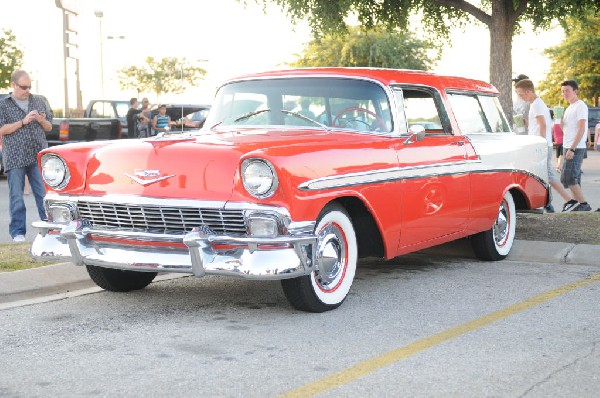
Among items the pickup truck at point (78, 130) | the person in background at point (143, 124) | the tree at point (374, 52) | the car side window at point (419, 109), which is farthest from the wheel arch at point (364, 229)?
the tree at point (374, 52)

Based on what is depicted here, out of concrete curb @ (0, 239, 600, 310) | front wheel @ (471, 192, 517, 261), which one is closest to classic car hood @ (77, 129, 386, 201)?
concrete curb @ (0, 239, 600, 310)

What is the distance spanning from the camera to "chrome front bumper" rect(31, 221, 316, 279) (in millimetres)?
5457

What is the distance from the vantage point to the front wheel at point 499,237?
8.17 m

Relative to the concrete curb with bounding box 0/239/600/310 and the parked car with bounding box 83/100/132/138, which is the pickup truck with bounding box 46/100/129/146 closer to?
the parked car with bounding box 83/100/132/138

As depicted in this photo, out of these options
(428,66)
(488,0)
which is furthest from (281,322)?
(428,66)

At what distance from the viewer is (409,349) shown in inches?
198

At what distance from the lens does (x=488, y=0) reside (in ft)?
61.7

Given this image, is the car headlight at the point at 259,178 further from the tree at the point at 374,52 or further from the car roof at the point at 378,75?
the tree at the point at 374,52

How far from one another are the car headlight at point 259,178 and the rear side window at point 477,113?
8.86ft

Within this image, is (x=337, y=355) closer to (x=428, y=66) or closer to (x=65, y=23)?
(x=65, y=23)

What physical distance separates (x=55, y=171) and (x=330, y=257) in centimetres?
192

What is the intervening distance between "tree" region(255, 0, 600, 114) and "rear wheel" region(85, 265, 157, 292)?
970cm

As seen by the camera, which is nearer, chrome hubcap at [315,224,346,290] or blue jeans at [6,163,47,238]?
chrome hubcap at [315,224,346,290]

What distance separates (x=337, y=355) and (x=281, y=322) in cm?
88
